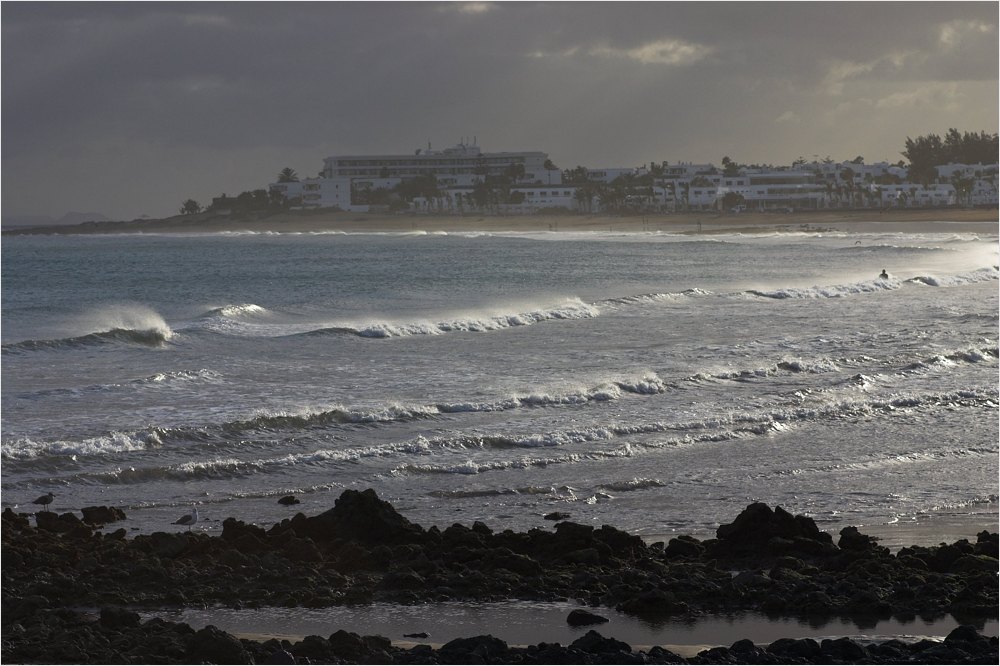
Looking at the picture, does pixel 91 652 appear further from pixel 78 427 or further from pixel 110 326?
pixel 110 326

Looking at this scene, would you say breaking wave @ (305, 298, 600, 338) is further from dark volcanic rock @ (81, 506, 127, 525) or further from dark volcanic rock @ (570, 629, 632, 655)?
dark volcanic rock @ (570, 629, 632, 655)

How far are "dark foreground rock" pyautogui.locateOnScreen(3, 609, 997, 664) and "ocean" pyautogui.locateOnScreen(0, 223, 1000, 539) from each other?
3.40m

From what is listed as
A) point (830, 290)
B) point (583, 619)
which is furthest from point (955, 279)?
point (583, 619)

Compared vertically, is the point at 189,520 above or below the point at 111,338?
below

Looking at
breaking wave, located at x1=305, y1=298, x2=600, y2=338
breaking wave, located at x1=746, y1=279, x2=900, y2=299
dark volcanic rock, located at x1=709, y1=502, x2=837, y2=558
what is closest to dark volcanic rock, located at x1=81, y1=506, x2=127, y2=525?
dark volcanic rock, located at x1=709, y1=502, x2=837, y2=558

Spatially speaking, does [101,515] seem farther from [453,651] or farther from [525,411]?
[525,411]

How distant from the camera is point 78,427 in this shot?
55.6 ft

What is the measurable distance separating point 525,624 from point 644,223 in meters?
145

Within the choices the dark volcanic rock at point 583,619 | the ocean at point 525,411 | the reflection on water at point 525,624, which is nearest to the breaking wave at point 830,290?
the ocean at point 525,411

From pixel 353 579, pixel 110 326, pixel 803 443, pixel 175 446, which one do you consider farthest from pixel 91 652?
pixel 110 326

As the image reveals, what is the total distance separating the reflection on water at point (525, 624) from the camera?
8.82 m

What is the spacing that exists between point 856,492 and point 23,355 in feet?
64.5

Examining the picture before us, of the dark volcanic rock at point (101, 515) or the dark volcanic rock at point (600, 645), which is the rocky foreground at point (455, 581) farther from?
the dark volcanic rock at point (101, 515)

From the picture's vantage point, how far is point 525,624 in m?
9.14
